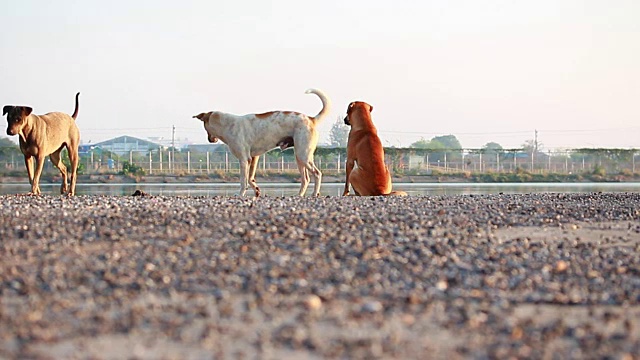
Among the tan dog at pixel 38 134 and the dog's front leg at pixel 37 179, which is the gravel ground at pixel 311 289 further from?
the tan dog at pixel 38 134

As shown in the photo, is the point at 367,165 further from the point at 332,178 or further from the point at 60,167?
the point at 332,178

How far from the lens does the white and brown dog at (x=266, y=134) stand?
14039mm

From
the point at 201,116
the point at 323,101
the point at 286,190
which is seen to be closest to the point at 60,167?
the point at 201,116

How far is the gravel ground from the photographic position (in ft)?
11.4

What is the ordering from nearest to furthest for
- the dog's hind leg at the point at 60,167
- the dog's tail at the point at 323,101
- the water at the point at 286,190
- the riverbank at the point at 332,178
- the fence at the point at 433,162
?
the dog's tail at the point at 323,101 < the dog's hind leg at the point at 60,167 < the water at the point at 286,190 < the riverbank at the point at 332,178 < the fence at the point at 433,162

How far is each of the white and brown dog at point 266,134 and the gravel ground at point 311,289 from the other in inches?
245

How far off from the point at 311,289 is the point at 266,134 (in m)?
9.70

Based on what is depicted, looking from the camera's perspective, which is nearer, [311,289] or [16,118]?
[311,289]

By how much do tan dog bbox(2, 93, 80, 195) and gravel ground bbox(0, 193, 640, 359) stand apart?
22.2 ft

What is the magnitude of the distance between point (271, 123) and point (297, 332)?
10.6 meters

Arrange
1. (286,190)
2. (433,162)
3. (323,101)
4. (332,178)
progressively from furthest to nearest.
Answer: (433,162), (332,178), (286,190), (323,101)

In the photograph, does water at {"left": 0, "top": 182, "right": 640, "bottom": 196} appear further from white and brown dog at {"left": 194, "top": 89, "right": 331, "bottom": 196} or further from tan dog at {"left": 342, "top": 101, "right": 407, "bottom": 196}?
tan dog at {"left": 342, "top": 101, "right": 407, "bottom": 196}

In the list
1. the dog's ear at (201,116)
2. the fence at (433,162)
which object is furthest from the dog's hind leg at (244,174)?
the fence at (433,162)

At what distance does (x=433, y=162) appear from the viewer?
48.2m
